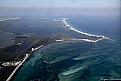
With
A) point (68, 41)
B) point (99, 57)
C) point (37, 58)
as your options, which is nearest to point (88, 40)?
Answer: point (68, 41)

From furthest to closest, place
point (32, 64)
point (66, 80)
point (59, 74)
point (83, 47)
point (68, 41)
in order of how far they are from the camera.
A: point (68, 41), point (83, 47), point (32, 64), point (59, 74), point (66, 80)

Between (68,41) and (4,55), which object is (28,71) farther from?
(68,41)

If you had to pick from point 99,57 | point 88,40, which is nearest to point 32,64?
point 99,57

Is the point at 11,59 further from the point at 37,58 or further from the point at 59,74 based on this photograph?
the point at 59,74

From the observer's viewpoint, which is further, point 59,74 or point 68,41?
point 68,41

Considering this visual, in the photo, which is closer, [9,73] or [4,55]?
[9,73]

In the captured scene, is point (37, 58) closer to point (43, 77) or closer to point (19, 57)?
point (19, 57)

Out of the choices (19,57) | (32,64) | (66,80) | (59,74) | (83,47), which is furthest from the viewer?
(83,47)

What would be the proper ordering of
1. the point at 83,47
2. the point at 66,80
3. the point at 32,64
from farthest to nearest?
1. the point at 83,47
2. the point at 32,64
3. the point at 66,80
